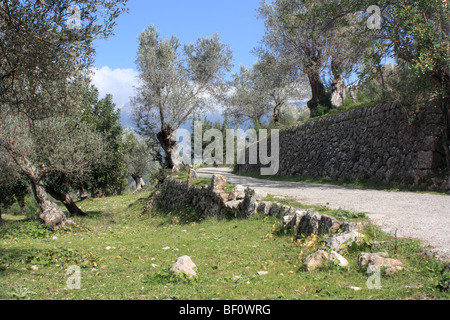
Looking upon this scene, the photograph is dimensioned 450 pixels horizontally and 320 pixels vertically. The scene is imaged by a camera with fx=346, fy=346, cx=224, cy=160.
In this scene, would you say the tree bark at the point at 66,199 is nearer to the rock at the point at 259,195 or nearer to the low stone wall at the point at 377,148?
the rock at the point at 259,195

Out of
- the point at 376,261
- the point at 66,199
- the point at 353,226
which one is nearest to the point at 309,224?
the point at 353,226

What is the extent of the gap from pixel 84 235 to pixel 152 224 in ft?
10.3

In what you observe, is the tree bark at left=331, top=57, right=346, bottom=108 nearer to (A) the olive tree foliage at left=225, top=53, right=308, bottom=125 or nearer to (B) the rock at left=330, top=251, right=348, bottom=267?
(A) the olive tree foliage at left=225, top=53, right=308, bottom=125

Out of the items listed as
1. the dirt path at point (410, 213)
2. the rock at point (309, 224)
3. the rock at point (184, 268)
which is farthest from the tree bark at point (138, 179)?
the rock at point (184, 268)

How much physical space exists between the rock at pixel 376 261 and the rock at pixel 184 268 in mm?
2499

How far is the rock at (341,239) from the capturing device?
217 inches

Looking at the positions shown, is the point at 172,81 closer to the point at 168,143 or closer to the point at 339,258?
the point at 168,143

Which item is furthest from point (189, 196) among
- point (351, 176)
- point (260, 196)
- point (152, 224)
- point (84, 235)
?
point (351, 176)

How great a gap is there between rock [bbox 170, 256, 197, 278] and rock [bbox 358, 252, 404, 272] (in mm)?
2499

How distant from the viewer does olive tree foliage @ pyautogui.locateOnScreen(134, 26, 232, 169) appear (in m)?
23.5

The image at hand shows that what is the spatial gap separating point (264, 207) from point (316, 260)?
425cm

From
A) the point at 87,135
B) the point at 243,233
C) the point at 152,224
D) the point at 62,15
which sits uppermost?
the point at 62,15
